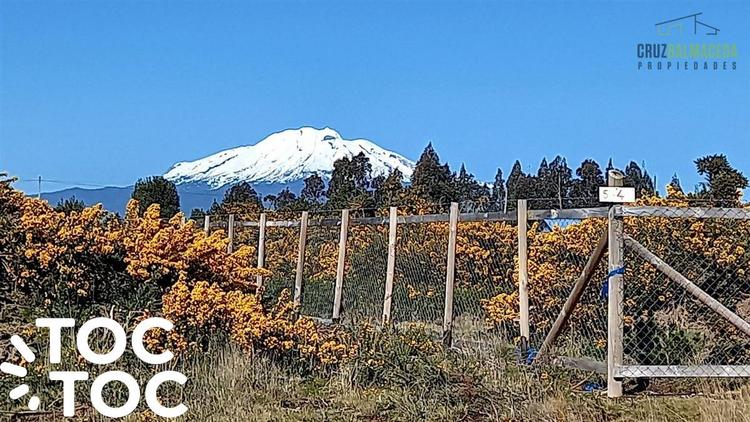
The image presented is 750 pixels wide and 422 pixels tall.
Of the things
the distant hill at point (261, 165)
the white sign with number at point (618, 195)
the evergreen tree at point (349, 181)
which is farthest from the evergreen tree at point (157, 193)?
the distant hill at point (261, 165)

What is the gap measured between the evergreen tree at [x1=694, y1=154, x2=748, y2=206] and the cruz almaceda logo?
9071mm

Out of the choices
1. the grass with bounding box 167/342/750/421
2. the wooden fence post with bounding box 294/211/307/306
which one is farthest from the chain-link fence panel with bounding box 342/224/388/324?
the grass with bounding box 167/342/750/421

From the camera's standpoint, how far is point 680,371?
28.1 ft

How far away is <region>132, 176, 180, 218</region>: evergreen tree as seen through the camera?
95.5 feet

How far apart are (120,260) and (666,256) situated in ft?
20.0

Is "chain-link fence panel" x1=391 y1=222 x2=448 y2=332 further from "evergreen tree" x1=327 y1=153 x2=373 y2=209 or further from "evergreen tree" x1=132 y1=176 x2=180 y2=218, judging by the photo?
"evergreen tree" x1=132 y1=176 x2=180 y2=218

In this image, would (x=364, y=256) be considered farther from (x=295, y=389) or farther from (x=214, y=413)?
(x=214, y=413)

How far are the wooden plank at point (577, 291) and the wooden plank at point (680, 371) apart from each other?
2.40ft

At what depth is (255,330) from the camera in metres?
9.44

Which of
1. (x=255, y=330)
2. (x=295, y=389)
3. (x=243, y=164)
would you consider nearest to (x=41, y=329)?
(x=255, y=330)

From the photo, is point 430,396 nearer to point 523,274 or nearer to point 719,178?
point 523,274

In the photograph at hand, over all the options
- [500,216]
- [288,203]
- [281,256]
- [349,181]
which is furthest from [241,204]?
[500,216]

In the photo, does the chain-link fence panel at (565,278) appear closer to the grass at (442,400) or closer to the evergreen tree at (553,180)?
the grass at (442,400)

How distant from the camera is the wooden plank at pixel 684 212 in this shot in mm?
8625
